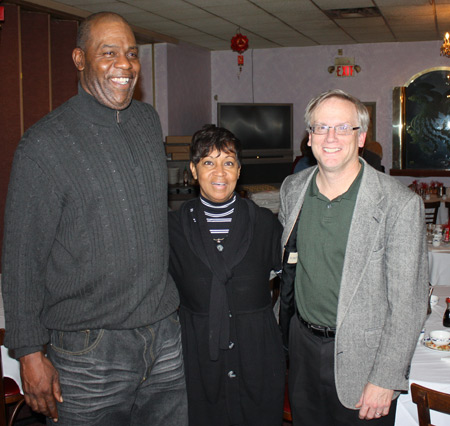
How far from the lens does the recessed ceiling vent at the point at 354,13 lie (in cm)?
710

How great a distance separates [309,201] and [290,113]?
855cm

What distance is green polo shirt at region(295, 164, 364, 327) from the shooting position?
80.4 inches

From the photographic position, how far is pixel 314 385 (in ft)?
7.14

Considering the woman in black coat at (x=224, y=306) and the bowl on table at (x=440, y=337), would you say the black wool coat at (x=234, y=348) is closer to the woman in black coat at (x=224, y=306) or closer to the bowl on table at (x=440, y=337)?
the woman in black coat at (x=224, y=306)

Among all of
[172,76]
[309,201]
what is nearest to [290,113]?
[172,76]

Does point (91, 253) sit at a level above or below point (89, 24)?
below

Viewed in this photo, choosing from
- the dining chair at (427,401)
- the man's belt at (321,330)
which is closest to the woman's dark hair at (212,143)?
the man's belt at (321,330)

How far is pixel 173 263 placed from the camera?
88.6 inches

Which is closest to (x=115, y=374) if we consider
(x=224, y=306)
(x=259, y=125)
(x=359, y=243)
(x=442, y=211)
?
(x=224, y=306)

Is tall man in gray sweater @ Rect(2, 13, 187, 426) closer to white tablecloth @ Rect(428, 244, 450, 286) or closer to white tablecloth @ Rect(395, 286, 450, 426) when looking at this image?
white tablecloth @ Rect(395, 286, 450, 426)

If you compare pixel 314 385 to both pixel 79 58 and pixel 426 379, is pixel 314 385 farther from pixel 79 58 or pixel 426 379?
pixel 79 58

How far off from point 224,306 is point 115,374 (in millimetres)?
553

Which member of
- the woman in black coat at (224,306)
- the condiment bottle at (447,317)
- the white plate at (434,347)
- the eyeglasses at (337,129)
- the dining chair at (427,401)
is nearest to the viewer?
the dining chair at (427,401)

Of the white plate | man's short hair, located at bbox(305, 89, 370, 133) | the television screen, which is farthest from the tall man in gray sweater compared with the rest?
the television screen
